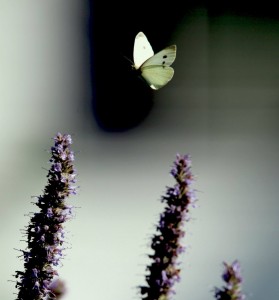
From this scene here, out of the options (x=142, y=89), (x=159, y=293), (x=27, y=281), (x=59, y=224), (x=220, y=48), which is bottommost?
(x=159, y=293)

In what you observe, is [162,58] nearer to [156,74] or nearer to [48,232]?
[156,74]

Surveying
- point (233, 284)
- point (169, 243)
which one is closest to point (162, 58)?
point (169, 243)

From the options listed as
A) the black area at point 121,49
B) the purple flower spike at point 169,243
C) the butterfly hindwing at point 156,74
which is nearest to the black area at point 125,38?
the black area at point 121,49

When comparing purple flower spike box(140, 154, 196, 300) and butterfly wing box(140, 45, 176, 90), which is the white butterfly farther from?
purple flower spike box(140, 154, 196, 300)

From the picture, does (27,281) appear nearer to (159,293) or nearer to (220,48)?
(159,293)

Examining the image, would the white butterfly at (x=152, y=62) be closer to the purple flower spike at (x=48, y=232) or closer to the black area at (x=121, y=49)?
the purple flower spike at (x=48, y=232)

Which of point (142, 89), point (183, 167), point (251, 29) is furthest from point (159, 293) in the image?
point (251, 29)

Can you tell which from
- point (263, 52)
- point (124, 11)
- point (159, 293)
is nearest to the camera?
point (159, 293)

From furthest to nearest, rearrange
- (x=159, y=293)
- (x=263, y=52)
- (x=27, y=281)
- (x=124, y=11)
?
(x=263, y=52) < (x=124, y=11) < (x=27, y=281) < (x=159, y=293)

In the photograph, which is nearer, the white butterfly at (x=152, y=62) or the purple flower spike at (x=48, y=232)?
the purple flower spike at (x=48, y=232)
